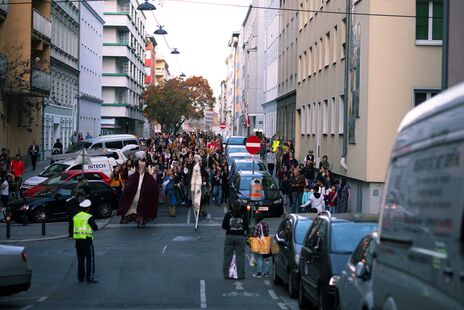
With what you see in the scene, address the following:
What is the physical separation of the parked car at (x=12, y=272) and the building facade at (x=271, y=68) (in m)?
52.8

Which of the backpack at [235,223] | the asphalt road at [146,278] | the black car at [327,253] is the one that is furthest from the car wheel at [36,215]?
the black car at [327,253]

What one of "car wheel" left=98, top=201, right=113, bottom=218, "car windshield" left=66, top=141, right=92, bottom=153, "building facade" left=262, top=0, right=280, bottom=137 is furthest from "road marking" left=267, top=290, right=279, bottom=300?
"building facade" left=262, top=0, right=280, bottom=137

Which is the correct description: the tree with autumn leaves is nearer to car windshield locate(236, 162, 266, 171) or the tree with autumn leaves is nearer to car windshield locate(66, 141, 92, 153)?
car windshield locate(66, 141, 92, 153)

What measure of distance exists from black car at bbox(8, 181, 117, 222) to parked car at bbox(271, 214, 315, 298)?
43.6 feet

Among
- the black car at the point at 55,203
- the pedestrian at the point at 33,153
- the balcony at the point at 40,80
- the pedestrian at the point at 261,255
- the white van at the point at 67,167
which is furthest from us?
the pedestrian at the point at 33,153

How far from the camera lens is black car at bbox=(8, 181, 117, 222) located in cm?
2778

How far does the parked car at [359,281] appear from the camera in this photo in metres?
7.99

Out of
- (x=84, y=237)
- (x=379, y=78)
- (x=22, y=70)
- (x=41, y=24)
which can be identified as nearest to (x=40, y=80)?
(x=41, y=24)

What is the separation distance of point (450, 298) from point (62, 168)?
3075cm

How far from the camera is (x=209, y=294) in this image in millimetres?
14977

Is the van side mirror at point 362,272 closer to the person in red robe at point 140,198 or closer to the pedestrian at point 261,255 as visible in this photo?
the pedestrian at point 261,255

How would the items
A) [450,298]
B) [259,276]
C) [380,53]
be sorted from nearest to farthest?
[450,298], [259,276], [380,53]

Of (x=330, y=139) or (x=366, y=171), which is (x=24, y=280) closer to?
(x=366, y=171)

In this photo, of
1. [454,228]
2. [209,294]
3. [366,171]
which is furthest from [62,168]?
[454,228]
